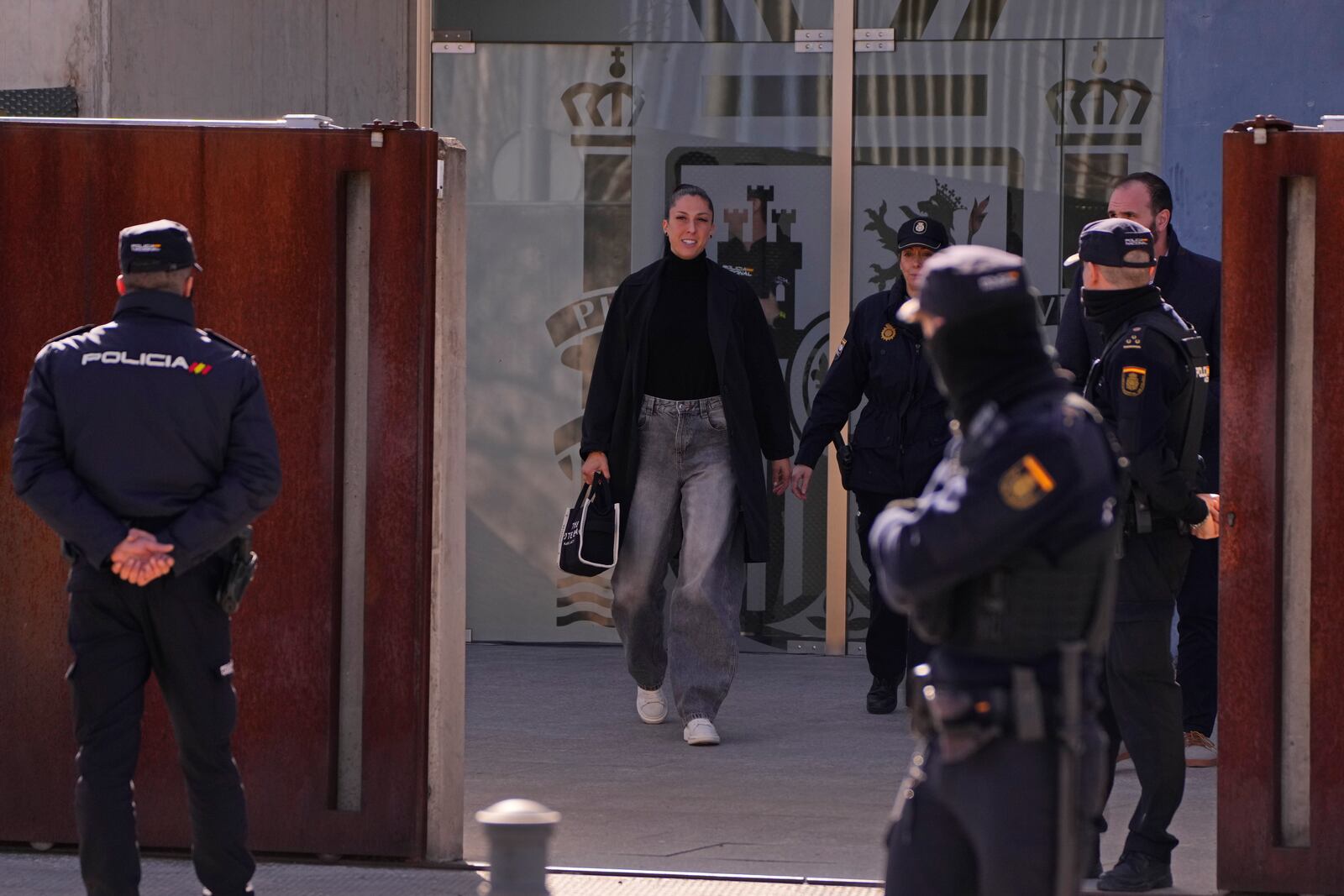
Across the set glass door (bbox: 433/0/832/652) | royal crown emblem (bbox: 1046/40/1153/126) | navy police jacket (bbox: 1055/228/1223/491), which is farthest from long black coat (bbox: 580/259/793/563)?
royal crown emblem (bbox: 1046/40/1153/126)

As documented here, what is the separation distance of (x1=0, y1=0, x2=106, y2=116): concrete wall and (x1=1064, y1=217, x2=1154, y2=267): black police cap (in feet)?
14.6

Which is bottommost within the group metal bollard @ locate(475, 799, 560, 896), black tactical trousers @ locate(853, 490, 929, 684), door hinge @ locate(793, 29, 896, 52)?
black tactical trousers @ locate(853, 490, 929, 684)

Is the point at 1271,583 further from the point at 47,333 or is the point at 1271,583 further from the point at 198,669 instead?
the point at 47,333

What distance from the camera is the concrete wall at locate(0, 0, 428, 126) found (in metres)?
7.94

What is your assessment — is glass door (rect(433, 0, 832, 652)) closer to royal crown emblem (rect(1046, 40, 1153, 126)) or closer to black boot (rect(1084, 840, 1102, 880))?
royal crown emblem (rect(1046, 40, 1153, 126))

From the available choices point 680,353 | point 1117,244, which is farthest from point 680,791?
point 1117,244

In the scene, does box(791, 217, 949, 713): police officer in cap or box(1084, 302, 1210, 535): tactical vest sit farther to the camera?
box(791, 217, 949, 713): police officer in cap

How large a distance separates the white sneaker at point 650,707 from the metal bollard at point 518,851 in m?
4.89

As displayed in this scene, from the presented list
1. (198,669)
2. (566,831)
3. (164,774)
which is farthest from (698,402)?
(198,669)

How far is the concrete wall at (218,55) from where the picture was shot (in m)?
7.94

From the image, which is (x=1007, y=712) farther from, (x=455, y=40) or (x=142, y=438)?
(x=455, y=40)

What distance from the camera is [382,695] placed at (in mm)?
5492

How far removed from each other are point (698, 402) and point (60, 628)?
8.93ft

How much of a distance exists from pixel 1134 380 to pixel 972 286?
1860 mm
